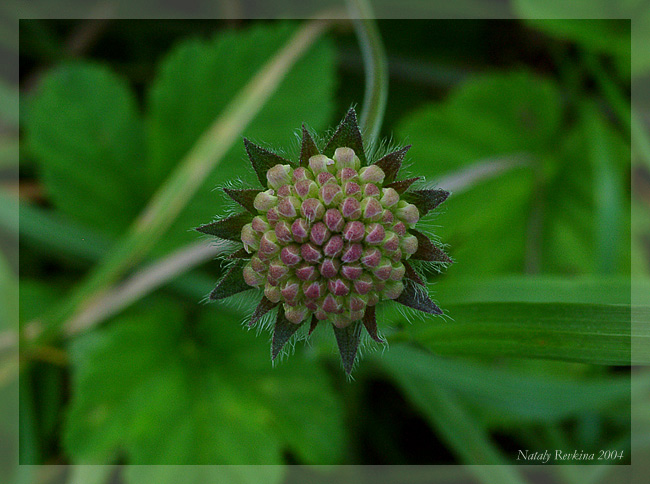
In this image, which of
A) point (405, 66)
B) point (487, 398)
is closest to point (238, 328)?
point (487, 398)

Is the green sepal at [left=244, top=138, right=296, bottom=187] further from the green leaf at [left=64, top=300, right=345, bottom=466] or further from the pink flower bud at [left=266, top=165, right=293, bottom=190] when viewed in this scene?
the green leaf at [left=64, top=300, right=345, bottom=466]

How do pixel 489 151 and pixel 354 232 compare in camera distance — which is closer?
pixel 354 232

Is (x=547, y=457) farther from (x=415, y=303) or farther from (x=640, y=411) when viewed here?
(x=415, y=303)

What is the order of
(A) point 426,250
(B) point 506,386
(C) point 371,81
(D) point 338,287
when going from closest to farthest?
1. (D) point 338,287
2. (A) point 426,250
3. (C) point 371,81
4. (B) point 506,386

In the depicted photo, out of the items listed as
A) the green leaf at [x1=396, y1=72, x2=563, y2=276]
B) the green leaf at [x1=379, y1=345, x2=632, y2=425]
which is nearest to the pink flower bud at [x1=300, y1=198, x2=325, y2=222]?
the green leaf at [x1=379, y1=345, x2=632, y2=425]

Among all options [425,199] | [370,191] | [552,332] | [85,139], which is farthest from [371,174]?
[85,139]

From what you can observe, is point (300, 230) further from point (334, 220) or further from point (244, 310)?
point (244, 310)
